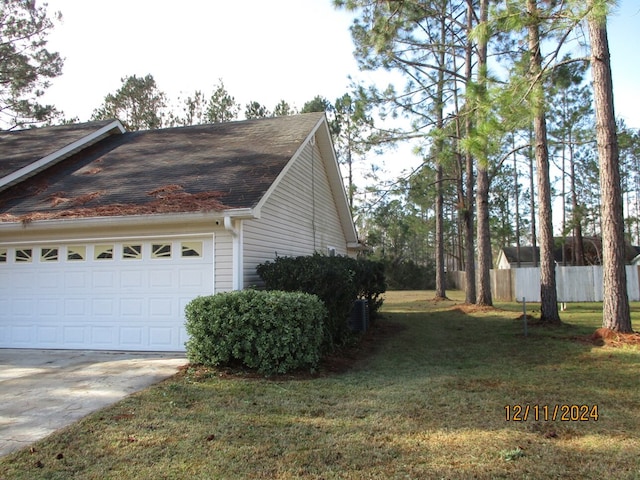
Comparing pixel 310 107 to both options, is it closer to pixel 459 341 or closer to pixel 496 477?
pixel 459 341

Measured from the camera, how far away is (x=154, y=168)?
1010 cm

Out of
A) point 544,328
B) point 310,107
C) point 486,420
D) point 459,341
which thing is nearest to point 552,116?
point 544,328

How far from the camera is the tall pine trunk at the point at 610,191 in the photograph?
8.30 metres

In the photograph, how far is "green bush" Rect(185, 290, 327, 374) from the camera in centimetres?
638

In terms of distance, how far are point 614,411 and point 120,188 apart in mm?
8427

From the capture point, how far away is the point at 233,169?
30.9 ft

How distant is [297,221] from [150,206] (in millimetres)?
3909

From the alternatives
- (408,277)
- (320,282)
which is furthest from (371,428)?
(408,277)

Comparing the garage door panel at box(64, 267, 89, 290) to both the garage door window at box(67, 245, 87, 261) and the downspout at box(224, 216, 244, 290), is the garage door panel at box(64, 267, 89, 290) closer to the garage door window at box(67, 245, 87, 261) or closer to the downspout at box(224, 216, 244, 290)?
the garage door window at box(67, 245, 87, 261)

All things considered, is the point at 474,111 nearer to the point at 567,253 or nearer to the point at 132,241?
the point at 132,241

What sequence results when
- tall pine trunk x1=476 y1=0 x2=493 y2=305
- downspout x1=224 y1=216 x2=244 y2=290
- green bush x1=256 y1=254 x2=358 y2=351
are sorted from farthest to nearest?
1. tall pine trunk x1=476 y1=0 x2=493 y2=305
2. green bush x1=256 y1=254 x2=358 y2=351
3. downspout x1=224 y1=216 x2=244 y2=290

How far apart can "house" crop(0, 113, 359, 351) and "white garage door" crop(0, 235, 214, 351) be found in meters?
0.02

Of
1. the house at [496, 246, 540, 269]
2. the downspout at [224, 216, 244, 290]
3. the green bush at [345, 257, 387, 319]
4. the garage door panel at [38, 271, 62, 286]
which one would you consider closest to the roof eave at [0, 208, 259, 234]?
the downspout at [224, 216, 244, 290]
